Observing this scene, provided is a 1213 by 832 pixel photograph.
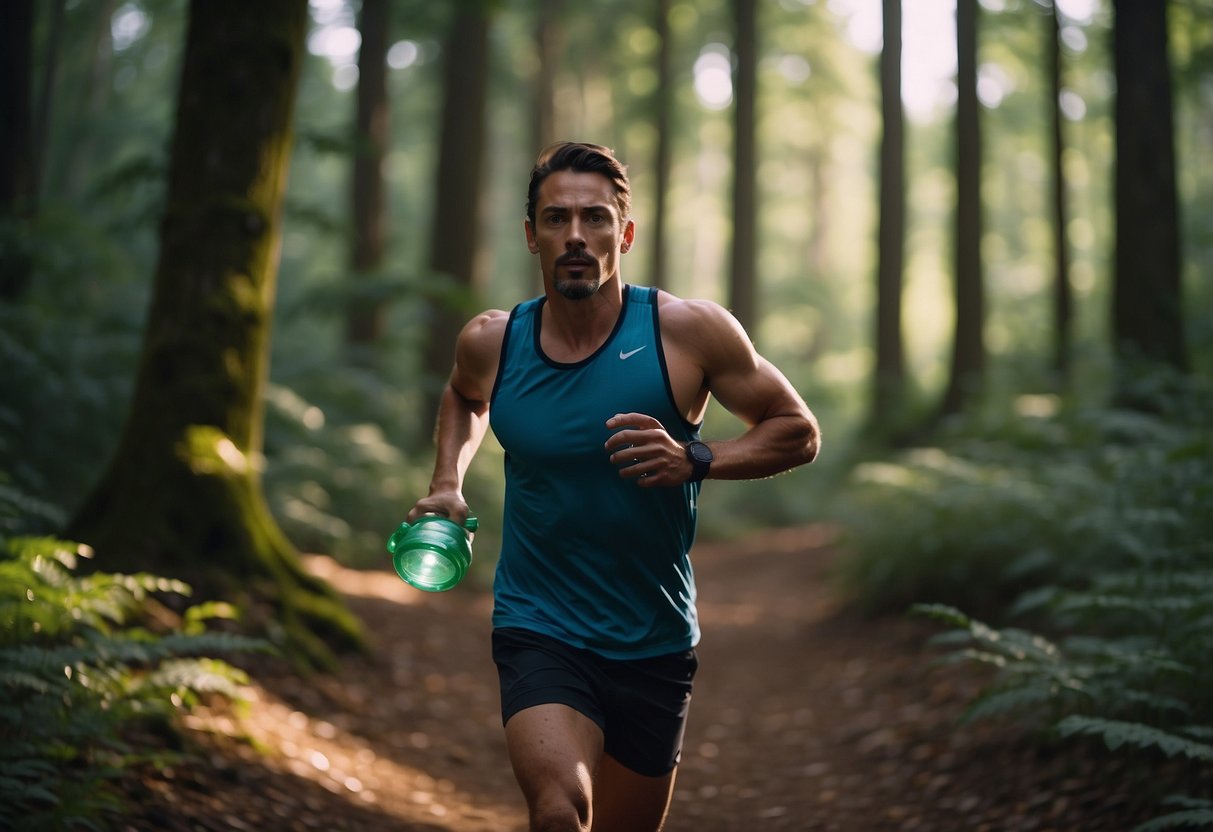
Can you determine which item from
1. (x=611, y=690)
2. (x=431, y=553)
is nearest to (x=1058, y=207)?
(x=611, y=690)

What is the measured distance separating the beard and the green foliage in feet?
7.82

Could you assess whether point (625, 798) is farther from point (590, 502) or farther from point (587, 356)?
point (587, 356)

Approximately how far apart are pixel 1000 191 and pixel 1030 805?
168 feet

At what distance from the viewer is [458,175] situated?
16641mm

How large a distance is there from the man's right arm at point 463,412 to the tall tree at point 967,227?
647 inches

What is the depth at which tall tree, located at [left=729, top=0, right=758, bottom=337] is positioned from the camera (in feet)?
79.8

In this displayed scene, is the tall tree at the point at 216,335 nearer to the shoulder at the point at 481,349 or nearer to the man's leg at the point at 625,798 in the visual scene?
the shoulder at the point at 481,349

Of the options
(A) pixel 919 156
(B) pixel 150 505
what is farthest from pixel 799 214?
(B) pixel 150 505

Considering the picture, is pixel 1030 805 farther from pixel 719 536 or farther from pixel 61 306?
pixel 719 536

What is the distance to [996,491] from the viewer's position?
30.0 ft

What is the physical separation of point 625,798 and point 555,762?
0.61 meters

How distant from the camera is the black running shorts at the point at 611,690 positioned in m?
3.57

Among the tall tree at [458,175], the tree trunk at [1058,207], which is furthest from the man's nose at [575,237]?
the tree trunk at [1058,207]

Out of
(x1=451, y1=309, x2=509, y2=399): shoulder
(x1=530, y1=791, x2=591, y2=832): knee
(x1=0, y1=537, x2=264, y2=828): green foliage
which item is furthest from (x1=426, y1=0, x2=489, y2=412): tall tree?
(x1=530, y1=791, x2=591, y2=832): knee
